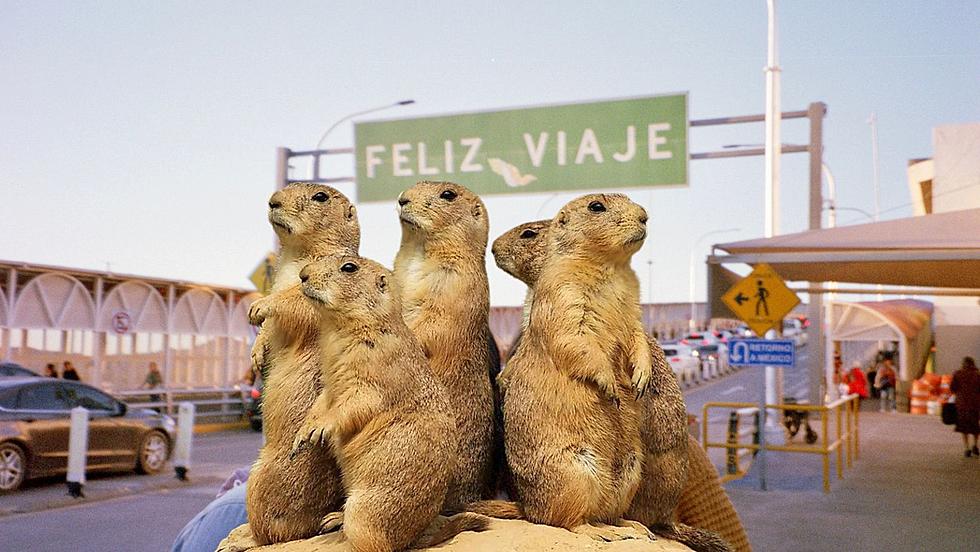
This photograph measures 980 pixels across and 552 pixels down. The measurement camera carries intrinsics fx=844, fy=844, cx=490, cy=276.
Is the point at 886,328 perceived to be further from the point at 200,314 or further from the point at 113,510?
the point at 113,510

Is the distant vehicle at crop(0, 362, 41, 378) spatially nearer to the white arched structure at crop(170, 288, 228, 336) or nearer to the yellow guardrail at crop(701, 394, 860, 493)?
the white arched structure at crop(170, 288, 228, 336)

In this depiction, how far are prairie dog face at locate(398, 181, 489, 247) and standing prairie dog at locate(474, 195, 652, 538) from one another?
0.65 feet

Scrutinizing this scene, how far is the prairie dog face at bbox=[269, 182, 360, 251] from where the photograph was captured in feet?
5.65

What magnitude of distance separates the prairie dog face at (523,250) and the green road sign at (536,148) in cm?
724

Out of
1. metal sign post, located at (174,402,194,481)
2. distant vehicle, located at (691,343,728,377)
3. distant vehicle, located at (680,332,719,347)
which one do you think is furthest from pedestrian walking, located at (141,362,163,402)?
distant vehicle, located at (680,332,719,347)

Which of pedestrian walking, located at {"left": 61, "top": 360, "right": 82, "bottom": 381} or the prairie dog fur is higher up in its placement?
the prairie dog fur

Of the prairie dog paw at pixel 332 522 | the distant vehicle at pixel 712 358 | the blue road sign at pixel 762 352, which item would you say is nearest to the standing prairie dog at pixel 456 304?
the prairie dog paw at pixel 332 522

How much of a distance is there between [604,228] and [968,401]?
13.6 meters

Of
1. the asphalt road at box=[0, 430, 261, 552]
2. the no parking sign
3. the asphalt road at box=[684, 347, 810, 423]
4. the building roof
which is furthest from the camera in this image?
the asphalt road at box=[684, 347, 810, 423]

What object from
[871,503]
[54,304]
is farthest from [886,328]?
[54,304]

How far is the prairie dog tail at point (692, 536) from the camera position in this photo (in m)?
1.75

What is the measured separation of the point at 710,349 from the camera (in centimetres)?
3281

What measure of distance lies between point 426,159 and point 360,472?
846 centimetres

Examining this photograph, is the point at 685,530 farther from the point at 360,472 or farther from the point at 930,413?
the point at 930,413
